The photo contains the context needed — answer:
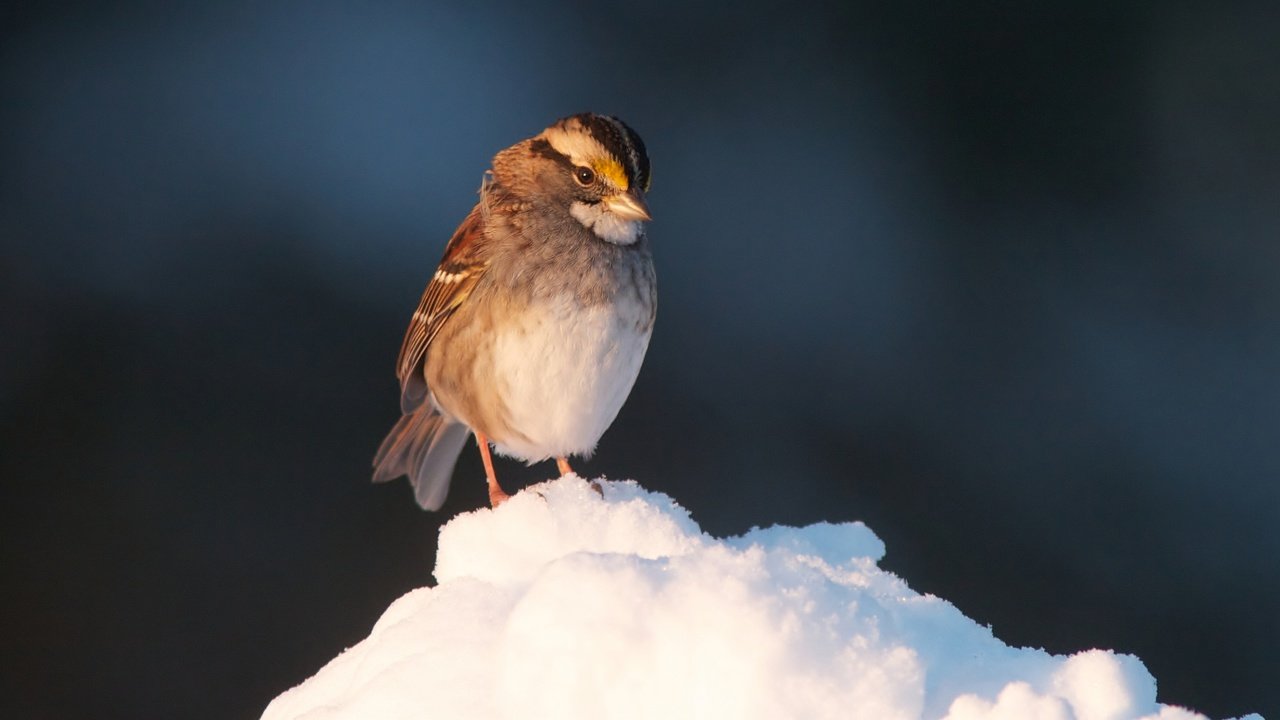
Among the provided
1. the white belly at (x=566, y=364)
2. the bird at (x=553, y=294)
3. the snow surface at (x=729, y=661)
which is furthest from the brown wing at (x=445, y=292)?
the snow surface at (x=729, y=661)

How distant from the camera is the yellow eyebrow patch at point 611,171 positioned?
7.34ft

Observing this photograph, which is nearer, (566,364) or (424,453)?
(566,364)

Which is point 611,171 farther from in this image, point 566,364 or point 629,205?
point 566,364

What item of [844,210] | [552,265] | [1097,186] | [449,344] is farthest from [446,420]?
[1097,186]

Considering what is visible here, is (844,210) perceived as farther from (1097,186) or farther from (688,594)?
(688,594)

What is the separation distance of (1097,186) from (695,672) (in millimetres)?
4663

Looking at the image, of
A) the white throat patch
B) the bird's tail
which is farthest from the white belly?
A: the bird's tail

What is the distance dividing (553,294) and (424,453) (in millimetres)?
767

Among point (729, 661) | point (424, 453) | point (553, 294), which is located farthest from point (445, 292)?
point (729, 661)

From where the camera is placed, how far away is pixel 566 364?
89.9 inches

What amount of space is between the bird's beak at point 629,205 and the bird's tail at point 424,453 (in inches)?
31.1

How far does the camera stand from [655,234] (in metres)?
4.93

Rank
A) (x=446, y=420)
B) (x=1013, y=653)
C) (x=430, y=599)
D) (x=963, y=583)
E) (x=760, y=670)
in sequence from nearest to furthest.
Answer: (x=760, y=670) < (x=1013, y=653) < (x=430, y=599) < (x=446, y=420) < (x=963, y=583)

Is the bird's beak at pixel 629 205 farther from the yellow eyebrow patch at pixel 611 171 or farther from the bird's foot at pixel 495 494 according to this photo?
the bird's foot at pixel 495 494
